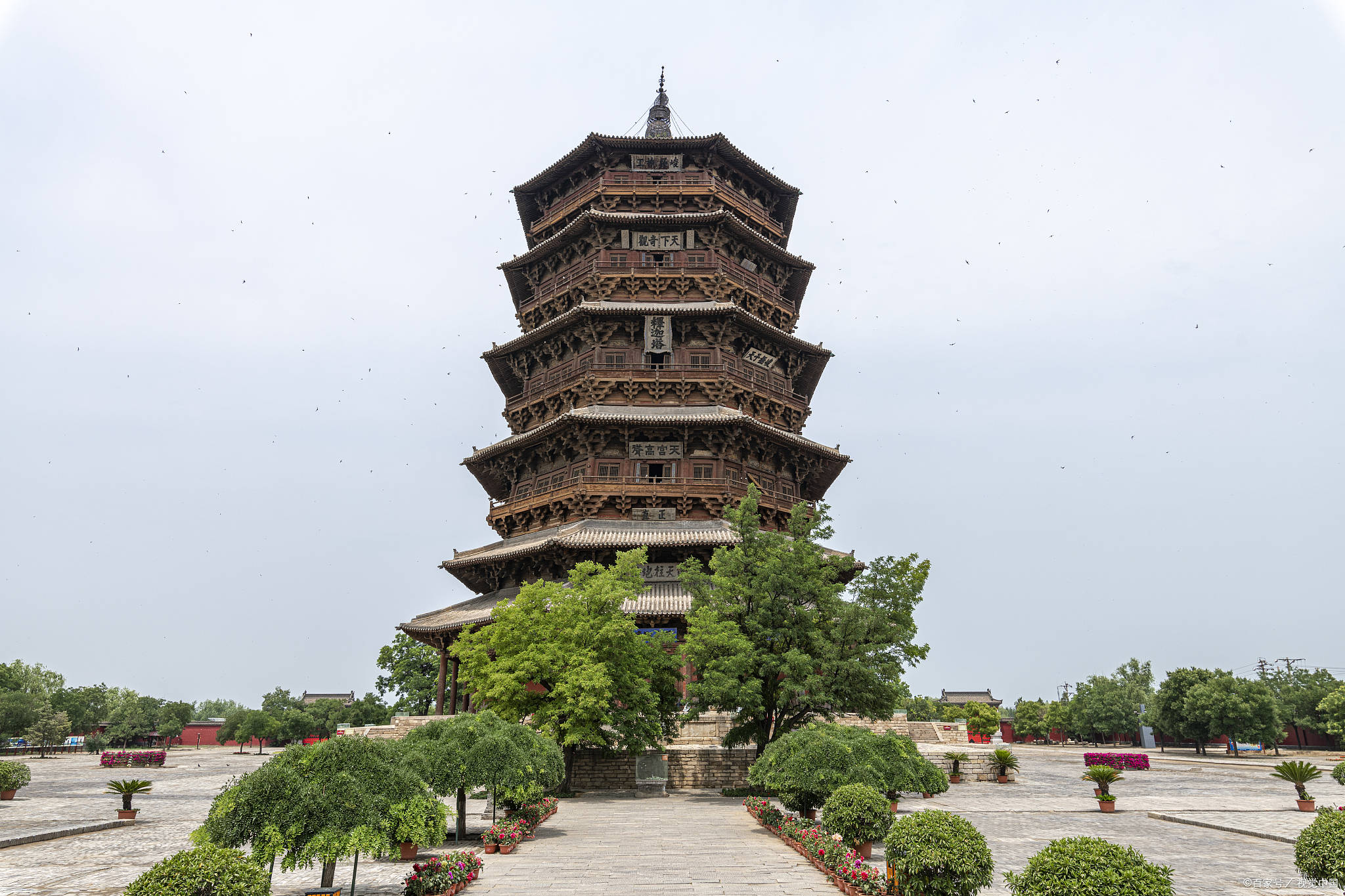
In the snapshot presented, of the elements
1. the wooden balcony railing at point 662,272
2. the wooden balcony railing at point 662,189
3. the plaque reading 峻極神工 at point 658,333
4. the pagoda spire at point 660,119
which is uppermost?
the pagoda spire at point 660,119

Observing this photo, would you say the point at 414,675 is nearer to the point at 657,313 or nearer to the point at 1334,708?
the point at 657,313

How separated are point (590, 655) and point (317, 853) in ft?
41.8

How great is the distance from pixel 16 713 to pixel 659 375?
183 ft

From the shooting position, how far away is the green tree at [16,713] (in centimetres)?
5619

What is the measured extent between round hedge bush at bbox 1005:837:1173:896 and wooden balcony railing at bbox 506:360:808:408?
27654 mm

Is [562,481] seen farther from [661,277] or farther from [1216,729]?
[1216,729]

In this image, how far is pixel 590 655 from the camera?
857 inches

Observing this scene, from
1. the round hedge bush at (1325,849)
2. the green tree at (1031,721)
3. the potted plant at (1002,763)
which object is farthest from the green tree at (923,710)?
the round hedge bush at (1325,849)

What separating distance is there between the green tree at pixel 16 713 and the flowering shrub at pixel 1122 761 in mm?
69310

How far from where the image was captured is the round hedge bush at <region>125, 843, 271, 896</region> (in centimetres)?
729

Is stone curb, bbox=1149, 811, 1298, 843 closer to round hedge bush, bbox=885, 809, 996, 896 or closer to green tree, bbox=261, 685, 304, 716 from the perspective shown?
round hedge bush, bbox=885, 809, 996, 896

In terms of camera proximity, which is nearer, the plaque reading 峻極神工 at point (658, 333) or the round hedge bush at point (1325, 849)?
the round hedge bush at point (1325, 849)

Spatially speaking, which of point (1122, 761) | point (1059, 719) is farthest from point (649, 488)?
point (1059, 719)

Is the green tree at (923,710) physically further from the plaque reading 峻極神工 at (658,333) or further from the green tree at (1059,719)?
Answer: the plaque reading 峻極神工 at (658,333)
